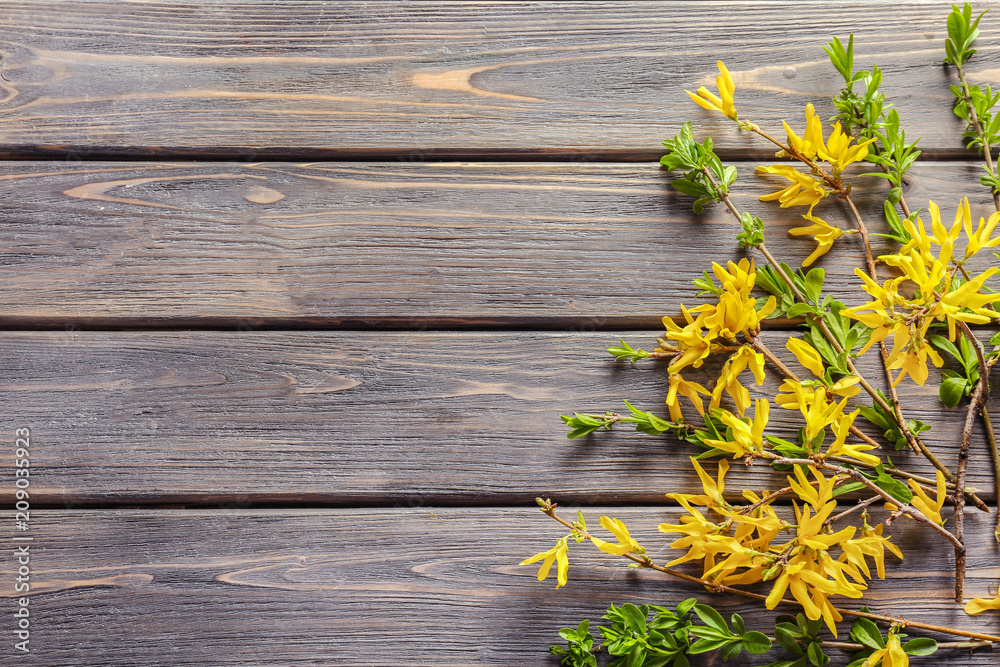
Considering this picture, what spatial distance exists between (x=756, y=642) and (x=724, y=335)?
12.1 inches

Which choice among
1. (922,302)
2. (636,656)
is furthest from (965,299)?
(636,656)

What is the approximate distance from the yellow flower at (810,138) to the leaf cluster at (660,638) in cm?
48

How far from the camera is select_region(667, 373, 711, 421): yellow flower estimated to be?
0.62 meters

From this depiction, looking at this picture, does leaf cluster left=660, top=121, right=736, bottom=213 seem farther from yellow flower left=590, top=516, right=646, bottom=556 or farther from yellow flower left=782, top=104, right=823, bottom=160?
yellow flower left=590, top=516, right=646, bottom=556

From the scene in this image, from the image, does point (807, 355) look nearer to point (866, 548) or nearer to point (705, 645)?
point (866, 548)

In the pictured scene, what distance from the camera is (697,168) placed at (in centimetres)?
65

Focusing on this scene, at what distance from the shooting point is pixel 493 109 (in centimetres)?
69

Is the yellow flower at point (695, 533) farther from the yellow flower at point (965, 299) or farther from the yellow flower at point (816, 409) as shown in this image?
the yellow flower at point (965, 299)

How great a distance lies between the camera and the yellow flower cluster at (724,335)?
1.94 feet

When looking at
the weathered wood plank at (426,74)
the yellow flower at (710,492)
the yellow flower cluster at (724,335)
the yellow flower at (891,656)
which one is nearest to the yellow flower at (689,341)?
the yellow flower cluster at (724,335)

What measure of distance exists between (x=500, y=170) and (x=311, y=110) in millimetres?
228

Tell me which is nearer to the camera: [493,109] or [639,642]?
[639,642]

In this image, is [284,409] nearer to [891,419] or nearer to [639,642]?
[639,642]

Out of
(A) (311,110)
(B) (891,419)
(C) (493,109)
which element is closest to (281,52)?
(A) (311,110)
